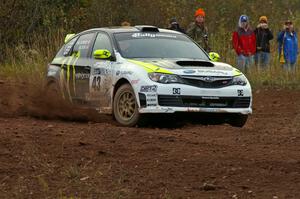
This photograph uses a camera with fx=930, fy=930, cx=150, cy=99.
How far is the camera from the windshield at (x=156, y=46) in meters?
13.5

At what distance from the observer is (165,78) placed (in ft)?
40.6

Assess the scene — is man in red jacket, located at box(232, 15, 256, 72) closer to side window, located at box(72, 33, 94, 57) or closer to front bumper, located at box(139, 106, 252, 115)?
side window, located at box(72, 33, 94, 57)

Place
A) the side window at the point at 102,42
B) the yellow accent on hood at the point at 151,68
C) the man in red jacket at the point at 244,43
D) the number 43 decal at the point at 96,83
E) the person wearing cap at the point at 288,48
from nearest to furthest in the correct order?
the yellow accent on hood at the point at 151,68, the number 43 decal at the point at 96,83, the side window at the point at 102,42, the man in red jacket at the point at 244,43, the person wearing cap at the point at 288,48

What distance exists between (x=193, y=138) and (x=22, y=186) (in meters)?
3.34

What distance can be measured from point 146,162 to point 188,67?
3.79 meters

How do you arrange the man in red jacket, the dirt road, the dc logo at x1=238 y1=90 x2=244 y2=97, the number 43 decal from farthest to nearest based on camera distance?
1. the man in red jacket
2. the number 43 decal
3. the dc logo at x1=238 y1=90 x2=244 y2=97
4. the dirt road

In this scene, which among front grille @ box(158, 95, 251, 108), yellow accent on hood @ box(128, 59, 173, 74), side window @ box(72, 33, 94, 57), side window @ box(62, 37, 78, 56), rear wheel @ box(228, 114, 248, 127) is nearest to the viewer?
front grille @ box(158, 95, 251, 108)

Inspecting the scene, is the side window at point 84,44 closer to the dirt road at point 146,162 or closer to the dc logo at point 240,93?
the dirt road at point 146,162

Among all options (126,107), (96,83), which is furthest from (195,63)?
(96,83)

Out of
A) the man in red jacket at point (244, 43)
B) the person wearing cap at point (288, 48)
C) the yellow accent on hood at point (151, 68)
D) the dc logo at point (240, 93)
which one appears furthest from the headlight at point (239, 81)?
the person wearing cap at point (288, 48)

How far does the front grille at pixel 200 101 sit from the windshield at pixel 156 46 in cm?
128

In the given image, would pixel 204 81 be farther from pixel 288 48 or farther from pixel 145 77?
pixel 288 48

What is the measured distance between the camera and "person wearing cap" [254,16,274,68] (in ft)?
73.6

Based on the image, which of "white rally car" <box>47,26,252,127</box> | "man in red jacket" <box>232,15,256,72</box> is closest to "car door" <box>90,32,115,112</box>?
"white rally car" <box>47,26,252,127</box>
